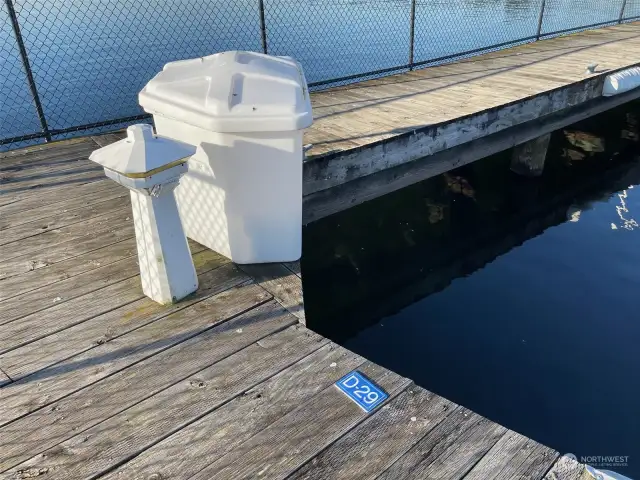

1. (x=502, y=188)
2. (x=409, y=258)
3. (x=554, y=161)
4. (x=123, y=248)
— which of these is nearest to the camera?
(x=123, y=248)

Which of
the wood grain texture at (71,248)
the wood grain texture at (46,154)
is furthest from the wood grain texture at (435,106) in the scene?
the wood grain texture at (46,154)

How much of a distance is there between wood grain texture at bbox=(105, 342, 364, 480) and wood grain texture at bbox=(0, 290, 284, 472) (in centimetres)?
26

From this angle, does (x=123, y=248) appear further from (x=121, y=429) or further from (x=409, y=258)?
(x=409, y=258)

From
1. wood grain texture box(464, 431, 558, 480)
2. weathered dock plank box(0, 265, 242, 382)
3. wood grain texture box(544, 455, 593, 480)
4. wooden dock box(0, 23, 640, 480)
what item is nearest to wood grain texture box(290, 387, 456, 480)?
wooden dock box(0, 23, 640, 480)

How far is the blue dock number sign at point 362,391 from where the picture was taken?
2.02m

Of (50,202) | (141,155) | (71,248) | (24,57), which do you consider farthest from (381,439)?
(24,57)

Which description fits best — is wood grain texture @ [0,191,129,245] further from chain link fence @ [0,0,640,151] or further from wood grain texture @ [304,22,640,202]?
chain link fence @ [0,0,640,151]

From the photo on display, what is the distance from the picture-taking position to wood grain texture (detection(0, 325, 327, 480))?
1793 mm

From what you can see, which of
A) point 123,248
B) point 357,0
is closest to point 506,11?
point 357,0

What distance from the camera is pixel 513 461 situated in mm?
1783

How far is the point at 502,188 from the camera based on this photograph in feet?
21.4

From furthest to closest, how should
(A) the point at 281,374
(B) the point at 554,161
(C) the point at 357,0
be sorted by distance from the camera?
(C) the point at 357,0 → (B) the point at 554,161 → (A) the point at 281,374

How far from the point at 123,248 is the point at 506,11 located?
45.4 feet

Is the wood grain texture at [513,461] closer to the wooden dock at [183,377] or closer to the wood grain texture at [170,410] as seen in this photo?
the wooden dock at [183,377]
